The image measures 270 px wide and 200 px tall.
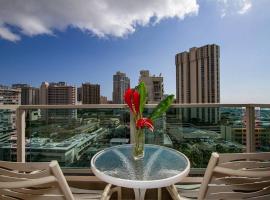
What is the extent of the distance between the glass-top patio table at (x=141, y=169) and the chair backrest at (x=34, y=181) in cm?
43

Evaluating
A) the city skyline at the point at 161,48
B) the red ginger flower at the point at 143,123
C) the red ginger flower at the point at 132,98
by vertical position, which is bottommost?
the red ginger flower at the point at 143,123

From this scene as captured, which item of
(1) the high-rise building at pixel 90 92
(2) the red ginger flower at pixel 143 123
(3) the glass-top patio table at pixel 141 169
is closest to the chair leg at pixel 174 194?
(3) the glass-top patio table at pixel 141 169

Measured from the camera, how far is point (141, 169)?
1.70m

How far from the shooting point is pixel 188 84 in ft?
29.5

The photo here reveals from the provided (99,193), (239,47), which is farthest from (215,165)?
(239,47)

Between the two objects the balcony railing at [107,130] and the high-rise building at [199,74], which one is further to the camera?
the high-rise building at [199,74]

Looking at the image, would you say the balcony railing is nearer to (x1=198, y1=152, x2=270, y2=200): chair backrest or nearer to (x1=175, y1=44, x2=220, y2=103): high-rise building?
(x1=198, y1=152, x2=270, y2=200): chair backrest

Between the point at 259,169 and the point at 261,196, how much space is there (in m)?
0.17

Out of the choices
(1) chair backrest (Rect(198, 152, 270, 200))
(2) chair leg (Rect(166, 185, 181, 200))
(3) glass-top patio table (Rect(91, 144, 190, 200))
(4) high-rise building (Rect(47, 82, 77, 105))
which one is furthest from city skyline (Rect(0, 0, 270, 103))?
(1) chair backrest (Rect(198, 152, 270, 200))

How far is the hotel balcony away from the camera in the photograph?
3.00 m

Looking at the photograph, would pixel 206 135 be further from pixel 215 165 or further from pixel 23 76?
pixel 23 76

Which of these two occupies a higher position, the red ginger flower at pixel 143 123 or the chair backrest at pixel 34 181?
the red ginger flower at pixel 143 123

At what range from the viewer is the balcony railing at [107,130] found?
118 inches

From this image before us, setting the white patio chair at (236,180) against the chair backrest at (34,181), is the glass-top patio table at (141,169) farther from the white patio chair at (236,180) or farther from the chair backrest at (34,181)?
the chair backrest at (34,181)
